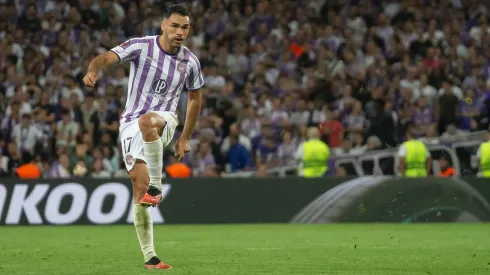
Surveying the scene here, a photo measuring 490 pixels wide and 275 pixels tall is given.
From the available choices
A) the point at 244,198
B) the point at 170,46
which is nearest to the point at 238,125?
the point at 244,198

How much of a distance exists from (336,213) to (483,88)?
16.4 feet

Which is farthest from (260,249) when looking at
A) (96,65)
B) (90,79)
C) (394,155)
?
(394,155)

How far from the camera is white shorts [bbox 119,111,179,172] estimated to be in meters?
Result: 9.10

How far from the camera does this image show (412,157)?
19.5m

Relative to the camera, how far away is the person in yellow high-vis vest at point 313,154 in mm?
19500

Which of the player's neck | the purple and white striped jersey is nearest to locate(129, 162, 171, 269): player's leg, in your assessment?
the purple and white striped jersey

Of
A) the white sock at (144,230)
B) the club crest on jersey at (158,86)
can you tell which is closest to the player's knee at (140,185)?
the white sock at (144,230)

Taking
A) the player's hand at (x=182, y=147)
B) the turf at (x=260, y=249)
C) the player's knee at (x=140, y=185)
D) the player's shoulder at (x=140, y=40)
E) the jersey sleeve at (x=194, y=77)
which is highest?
the player's shoulder at (x=140, y=40)

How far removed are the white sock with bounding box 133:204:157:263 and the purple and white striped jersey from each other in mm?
787

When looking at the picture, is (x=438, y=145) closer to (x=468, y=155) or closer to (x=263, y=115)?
(x=468, y=155)

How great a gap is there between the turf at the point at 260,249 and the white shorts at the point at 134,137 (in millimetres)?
950

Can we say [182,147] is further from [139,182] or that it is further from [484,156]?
[484,156]

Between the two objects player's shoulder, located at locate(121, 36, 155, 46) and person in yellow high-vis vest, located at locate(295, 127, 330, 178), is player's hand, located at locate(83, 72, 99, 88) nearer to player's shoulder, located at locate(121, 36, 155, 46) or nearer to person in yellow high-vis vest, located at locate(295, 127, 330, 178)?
player's shoulder, located at locate(121, 36, 155, 46)

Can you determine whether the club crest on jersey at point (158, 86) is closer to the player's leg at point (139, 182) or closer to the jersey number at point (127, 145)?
the player's leg at point (139, 182)
